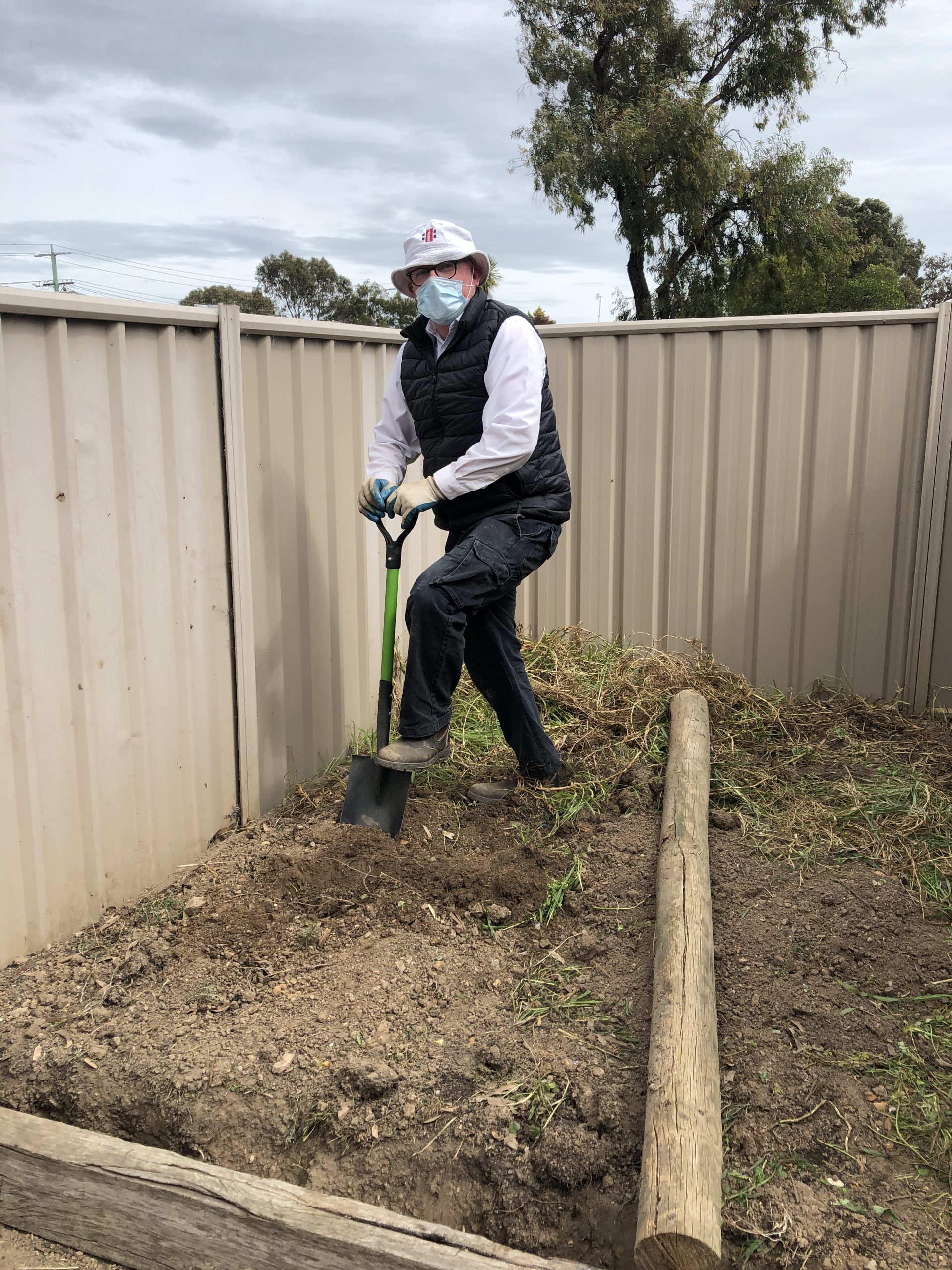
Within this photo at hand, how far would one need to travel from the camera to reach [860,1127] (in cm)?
235

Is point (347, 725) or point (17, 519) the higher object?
point (17, 519)

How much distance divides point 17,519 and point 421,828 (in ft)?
5.67

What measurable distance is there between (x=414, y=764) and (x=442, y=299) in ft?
5.15

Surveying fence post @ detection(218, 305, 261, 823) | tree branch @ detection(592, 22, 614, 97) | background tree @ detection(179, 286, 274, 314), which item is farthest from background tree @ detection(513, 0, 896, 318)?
fence post @ detection(218, 305, 261, 823)

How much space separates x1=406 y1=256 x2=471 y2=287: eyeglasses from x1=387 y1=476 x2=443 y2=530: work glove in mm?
685

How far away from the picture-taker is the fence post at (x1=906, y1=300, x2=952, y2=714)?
497 cm

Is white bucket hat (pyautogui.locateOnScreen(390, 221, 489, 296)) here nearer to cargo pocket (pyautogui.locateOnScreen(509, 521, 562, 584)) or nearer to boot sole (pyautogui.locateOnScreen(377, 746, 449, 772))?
cargo pocket (pyautogui.locateOnScreen(509, 521, 562, 584))

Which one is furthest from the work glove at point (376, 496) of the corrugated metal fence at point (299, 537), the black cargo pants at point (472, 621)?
the corrugated metal fence at point (299, 537)

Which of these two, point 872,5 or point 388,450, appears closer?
point 388,450

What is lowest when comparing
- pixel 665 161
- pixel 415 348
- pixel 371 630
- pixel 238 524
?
pixel 371 630

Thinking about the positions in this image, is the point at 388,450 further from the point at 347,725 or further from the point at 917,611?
the point at 917,611

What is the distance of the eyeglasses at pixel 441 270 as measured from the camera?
11.5 ft

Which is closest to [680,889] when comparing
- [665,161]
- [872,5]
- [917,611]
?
[917,611]

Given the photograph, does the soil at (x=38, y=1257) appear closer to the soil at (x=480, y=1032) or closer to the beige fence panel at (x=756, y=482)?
the soil at (x=480, y=1032)
